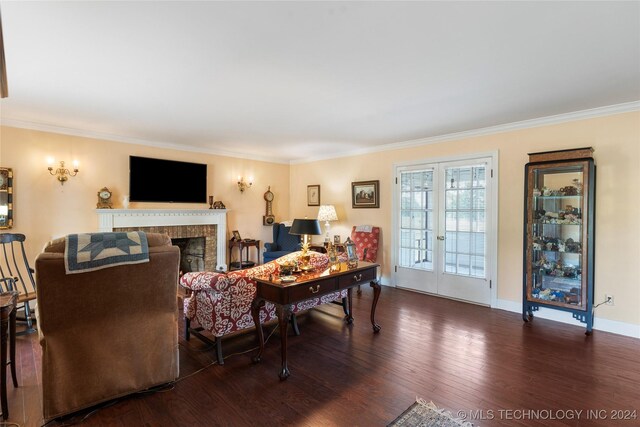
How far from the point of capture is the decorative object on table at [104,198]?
15.5 ft

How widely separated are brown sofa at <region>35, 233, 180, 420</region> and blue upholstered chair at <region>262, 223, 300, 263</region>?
3627mm

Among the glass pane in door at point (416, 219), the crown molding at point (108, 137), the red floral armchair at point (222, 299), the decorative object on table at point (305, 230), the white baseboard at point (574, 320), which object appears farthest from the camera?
the glass pane in door at point (416, 219)

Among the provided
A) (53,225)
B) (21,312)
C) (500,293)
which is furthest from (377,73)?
(21,312)

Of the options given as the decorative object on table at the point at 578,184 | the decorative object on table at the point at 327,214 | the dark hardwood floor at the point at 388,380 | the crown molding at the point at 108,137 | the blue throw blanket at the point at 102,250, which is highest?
the crown molding at the point at 108,137

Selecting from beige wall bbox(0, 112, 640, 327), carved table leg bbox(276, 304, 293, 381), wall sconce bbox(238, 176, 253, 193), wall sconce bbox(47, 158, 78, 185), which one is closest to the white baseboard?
beige wall bbox(0, 112, 640, 327)

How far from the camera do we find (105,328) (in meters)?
2.12

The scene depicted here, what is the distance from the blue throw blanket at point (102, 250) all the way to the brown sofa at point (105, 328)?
50 millimetres

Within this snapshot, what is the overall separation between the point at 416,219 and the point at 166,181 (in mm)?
4288

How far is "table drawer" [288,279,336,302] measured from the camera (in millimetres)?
2531

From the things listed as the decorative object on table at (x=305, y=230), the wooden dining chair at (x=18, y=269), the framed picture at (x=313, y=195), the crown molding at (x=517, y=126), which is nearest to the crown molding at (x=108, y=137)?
the framed picture at (x=313, y=195)

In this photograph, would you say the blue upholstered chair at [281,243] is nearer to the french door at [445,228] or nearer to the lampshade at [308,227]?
the french door at [445,228]

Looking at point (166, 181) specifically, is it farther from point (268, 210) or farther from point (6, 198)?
point (268, 210)

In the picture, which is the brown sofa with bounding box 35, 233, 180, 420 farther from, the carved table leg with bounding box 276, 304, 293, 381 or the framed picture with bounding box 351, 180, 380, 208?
the framed picture with bounding box 351, 180, 380, 208

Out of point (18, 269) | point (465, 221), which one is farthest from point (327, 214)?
point (18, 269)
